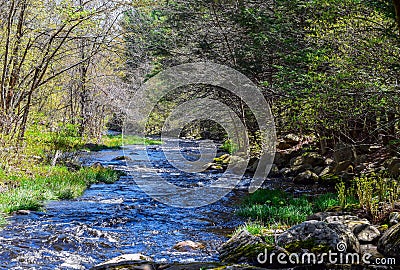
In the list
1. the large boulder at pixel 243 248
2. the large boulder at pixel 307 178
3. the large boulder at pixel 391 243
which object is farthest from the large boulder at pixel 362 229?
the large boulder at pixel 307 178

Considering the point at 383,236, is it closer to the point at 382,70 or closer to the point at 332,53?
the point at 382,70

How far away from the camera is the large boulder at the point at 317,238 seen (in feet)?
20.0

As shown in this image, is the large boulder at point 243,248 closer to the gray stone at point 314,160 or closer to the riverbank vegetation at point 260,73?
the riverbank vegetation at point 260,73

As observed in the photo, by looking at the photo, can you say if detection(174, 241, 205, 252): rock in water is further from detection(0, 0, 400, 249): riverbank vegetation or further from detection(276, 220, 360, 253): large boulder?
detection(0, 0, 400, 249): riverbank vegetation

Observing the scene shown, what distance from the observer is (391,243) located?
611 centimetres

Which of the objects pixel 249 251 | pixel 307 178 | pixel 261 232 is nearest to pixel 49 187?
pixel 261 232

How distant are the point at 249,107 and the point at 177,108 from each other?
5207 mm

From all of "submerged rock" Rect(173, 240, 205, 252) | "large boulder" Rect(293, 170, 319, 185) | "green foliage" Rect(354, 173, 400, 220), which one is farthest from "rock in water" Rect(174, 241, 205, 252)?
"large boulder" Rect(293, 170, 319, 185)

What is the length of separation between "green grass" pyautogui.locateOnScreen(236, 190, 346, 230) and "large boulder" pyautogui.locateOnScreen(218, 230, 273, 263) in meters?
0.91

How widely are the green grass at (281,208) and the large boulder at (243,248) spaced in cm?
91

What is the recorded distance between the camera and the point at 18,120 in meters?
11.9

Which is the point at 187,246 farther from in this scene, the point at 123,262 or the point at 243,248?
the point at 123,262

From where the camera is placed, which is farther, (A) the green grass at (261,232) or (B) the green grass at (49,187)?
(B) the green grass at (49,187)

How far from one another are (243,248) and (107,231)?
2.83 metres
